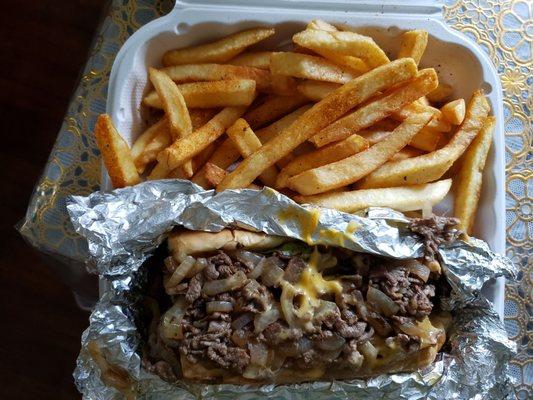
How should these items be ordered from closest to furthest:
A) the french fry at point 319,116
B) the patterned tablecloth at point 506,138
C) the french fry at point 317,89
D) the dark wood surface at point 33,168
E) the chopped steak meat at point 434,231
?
the chopped steak meat at point 434,231
the french fry at point 319,116
the french fry at point 317,89
the patterned tablecloth at point 506,138
the dark wood surface at point 33,168

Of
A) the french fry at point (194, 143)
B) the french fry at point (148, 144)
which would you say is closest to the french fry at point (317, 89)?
the french fry at point (194, 143)

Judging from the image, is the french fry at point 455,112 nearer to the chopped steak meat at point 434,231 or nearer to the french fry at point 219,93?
the chopped steak meat at point 434,231

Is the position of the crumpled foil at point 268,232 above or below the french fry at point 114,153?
below

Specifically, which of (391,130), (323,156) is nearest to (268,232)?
(323,156)

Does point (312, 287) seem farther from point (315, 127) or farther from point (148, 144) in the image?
point (148, 144)

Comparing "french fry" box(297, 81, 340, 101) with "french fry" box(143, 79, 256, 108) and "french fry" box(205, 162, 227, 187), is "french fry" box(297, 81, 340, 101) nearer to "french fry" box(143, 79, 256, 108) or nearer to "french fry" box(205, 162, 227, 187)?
"french fry" box(143, 79, 256, 108)

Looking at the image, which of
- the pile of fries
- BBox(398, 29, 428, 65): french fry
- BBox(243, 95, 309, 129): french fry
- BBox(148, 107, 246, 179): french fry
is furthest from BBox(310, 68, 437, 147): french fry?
BBox(148, 107, 246, 179): french fry
